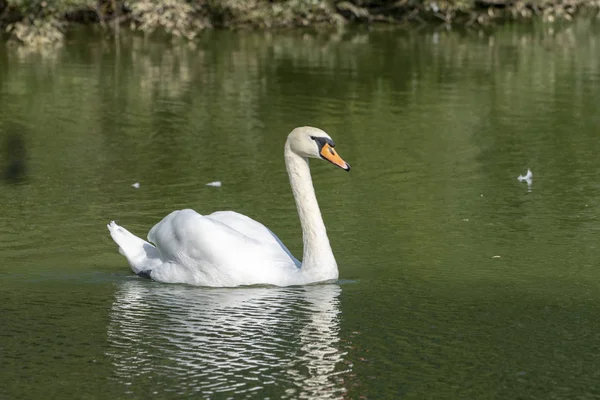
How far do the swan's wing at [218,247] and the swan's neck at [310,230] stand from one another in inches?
6.2

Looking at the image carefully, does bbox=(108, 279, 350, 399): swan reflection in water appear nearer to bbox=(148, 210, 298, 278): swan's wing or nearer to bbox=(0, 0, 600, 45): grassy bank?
bbox=(148, 210, 298, 278): swan's wing

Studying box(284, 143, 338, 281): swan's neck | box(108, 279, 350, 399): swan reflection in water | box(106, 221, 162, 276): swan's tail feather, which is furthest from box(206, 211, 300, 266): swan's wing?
box(106, 221, 162, 276): swan's tail feather

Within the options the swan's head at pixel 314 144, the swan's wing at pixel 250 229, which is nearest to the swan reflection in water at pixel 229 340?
the swan's wing at pixel 250 229

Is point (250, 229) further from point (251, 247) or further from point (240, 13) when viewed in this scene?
point (240, 13)

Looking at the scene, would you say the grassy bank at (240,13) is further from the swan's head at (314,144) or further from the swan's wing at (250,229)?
the swan's head at (314,144)

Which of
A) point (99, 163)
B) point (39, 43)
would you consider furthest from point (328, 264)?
point (39, 43)

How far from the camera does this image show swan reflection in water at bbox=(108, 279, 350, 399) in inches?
267

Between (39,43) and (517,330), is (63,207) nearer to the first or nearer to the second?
(517,330)

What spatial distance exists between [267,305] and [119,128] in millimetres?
8053

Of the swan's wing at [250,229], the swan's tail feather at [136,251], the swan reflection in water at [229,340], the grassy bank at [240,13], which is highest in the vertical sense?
the grassy bank at [240,13]

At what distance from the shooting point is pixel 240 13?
29047mm

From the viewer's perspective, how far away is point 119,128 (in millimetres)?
15906

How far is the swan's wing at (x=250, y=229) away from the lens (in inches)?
348

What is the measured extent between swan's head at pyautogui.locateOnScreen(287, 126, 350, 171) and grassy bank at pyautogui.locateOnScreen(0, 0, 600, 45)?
1643cm
